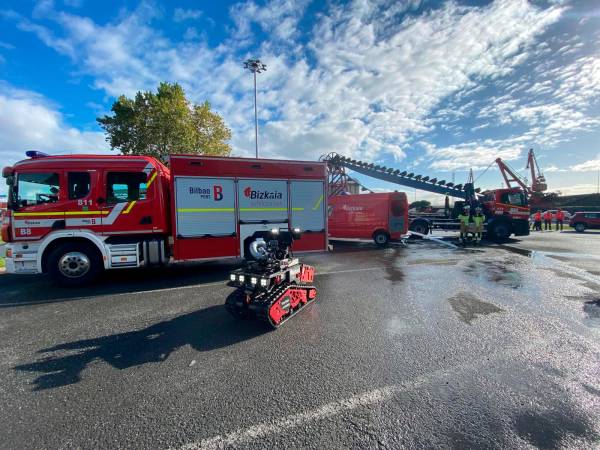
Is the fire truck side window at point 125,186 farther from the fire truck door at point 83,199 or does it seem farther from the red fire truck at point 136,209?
the fire truck door at point 83,199

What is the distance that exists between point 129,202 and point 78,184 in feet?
3.62

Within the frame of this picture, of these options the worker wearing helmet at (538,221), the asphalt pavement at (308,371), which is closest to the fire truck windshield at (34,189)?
the asphalt pavement at (308,371)

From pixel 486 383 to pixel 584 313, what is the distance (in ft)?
11.5

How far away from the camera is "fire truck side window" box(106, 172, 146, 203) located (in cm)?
630

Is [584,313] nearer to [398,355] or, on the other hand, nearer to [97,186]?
[398,355]

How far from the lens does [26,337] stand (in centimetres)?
379

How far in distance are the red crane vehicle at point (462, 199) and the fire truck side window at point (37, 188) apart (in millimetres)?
11450

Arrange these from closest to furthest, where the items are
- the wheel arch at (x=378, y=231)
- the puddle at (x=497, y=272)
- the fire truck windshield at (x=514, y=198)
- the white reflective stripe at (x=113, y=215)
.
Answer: the white reflective stripe at (x=113, y=215), the puddle at (x=497, y=272), the wheel arch at (x=378, y=231), the fire truck windshield at (x=514, y=198)

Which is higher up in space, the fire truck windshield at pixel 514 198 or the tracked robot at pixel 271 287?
the fire truck windshield at pixel 514 198

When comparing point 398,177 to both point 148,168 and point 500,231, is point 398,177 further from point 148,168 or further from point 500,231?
point 148,168

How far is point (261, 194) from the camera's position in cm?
736

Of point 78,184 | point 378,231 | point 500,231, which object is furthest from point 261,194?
point 500,231

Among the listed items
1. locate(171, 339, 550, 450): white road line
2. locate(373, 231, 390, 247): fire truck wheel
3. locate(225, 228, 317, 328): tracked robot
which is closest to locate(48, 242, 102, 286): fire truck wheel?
locate(225, 228, 317, 328): tracked robot

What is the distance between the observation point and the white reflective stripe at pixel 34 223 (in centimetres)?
584
